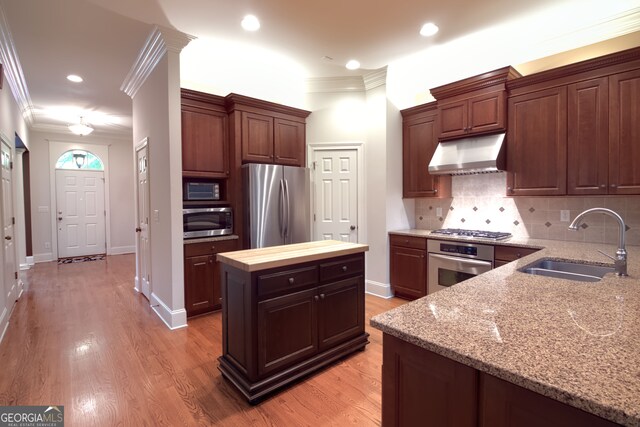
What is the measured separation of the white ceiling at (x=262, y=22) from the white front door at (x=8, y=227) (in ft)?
3.95

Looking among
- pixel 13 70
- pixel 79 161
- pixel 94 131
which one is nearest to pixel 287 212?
pixel 13 70

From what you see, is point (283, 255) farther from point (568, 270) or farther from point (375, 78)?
point (375, 78)

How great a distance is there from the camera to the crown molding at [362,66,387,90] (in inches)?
160

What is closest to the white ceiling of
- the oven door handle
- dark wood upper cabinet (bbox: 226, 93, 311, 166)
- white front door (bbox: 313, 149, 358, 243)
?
dark wood upper cabinet (bbox: 226, 93, 311, 166)

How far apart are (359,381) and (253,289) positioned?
1077mm

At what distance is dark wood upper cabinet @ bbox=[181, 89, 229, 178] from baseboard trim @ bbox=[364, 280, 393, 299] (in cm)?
243

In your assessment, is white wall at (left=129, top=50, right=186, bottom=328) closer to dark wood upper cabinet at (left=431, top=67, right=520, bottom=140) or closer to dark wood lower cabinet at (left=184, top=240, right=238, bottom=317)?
dark wood lower cabinet at (left=184, top=240, right=238, bottom=317)

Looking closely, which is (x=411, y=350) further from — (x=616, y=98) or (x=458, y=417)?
(x=616, y=98)

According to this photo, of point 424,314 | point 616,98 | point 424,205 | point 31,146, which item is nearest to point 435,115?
point 424,205

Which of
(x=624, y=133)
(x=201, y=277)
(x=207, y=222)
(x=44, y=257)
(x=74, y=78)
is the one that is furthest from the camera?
(x=44, y=257)

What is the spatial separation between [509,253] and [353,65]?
111 inches

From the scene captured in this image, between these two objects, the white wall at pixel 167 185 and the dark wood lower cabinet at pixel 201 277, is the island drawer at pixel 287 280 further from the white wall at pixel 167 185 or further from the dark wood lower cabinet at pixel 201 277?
the dark wood lower cabinet at pixel 201 277

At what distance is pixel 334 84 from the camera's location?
177 inches

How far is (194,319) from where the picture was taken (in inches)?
138
